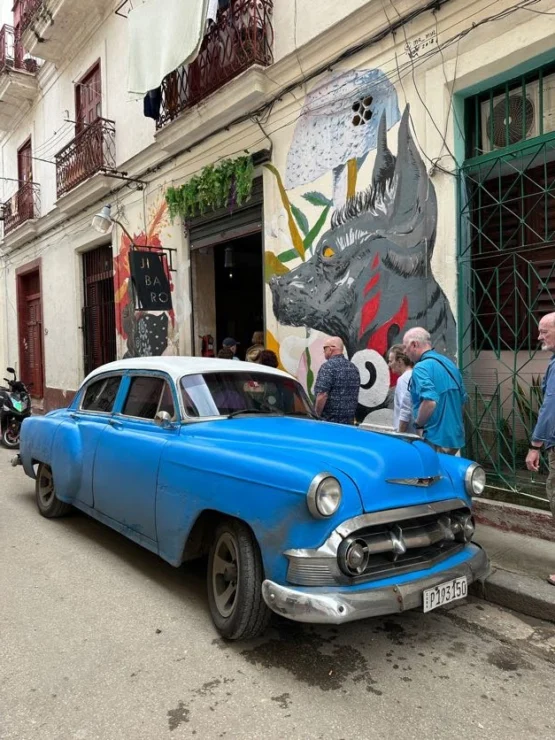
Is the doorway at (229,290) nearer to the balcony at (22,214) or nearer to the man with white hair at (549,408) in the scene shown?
the man with white hair at (549,408)

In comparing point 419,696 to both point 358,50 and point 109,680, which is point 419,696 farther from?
point 358,50

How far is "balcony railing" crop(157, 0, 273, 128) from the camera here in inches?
298

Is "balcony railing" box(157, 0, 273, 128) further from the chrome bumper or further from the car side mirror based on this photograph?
the chrome bumper

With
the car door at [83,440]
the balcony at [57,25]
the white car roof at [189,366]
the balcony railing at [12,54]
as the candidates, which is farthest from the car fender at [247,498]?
the balcony railing at [12,54]

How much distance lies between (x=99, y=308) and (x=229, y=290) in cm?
341

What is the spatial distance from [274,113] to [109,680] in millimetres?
7139

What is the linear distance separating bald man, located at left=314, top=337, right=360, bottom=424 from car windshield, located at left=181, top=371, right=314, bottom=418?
27.1 inches

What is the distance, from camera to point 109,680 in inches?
112

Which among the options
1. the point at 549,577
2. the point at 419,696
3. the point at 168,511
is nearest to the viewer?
the point at 419,696

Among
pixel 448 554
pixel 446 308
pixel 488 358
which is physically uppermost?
pixel 446 308

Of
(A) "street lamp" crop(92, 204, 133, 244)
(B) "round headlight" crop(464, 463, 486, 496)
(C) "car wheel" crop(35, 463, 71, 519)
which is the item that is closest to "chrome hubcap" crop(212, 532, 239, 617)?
(B) "round headlight" crop(464, 463, 486, 496)

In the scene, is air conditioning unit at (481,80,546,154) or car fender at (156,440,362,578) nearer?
car fender at (156,440,362,578)

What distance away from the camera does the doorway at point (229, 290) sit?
9.91 meters

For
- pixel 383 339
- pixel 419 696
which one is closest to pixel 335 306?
pixel 383 339
